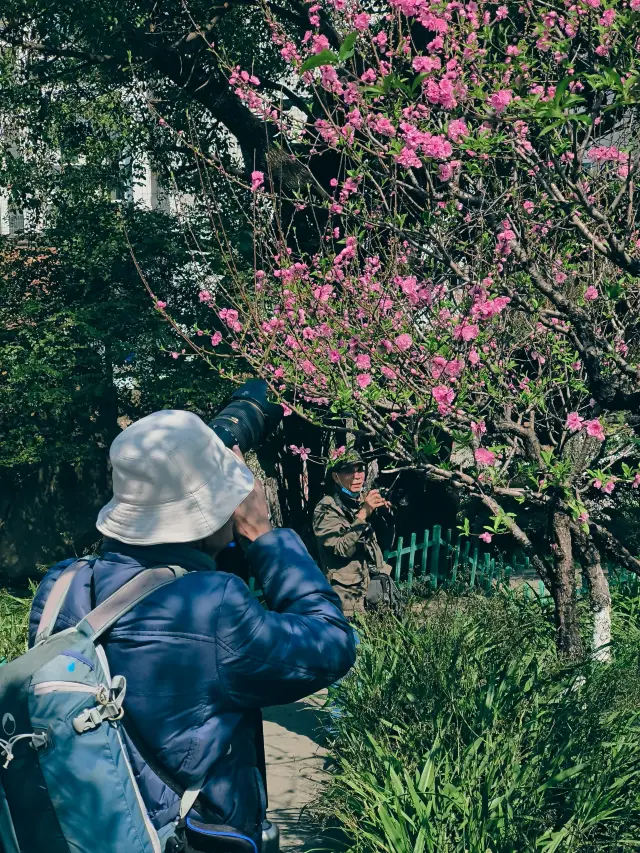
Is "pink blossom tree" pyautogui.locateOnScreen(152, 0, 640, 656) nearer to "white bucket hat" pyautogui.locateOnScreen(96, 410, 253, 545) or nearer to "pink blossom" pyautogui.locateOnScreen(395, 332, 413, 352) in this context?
"pink blossom" pyautogui.locateOnScreen(395, 332, 413, 352)

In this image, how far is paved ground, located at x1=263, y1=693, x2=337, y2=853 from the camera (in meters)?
4.34

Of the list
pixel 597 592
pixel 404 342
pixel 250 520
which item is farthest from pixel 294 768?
pixel 250 520

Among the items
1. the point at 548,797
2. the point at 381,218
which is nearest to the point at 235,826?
the point at 548,797

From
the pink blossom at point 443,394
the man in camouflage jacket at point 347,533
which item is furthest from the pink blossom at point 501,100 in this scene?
the man in camouflage jacket at point 347,533

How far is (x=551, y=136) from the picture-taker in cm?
377

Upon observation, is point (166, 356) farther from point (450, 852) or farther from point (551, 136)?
point (450, 852)

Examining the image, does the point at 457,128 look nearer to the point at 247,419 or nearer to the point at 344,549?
the point at 247,419

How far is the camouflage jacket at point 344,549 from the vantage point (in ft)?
19.2

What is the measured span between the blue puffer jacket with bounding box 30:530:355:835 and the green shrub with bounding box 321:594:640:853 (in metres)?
1.67

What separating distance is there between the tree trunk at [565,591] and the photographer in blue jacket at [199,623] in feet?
10.2

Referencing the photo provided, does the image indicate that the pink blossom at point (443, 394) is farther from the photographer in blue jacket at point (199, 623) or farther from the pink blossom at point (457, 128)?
the photographer in blue jacket at point (199, 623)

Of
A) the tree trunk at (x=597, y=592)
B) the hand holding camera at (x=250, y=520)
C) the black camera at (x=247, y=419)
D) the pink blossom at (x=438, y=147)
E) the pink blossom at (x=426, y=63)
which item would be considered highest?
the pink blossom at (x=426, y=63)

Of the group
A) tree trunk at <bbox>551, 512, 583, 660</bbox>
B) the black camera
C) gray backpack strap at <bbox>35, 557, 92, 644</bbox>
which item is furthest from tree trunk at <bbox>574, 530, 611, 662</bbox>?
gray backpack strap at <bbox>35, 557, 92, 644</bbox>

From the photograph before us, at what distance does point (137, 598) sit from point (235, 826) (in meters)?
0.51
